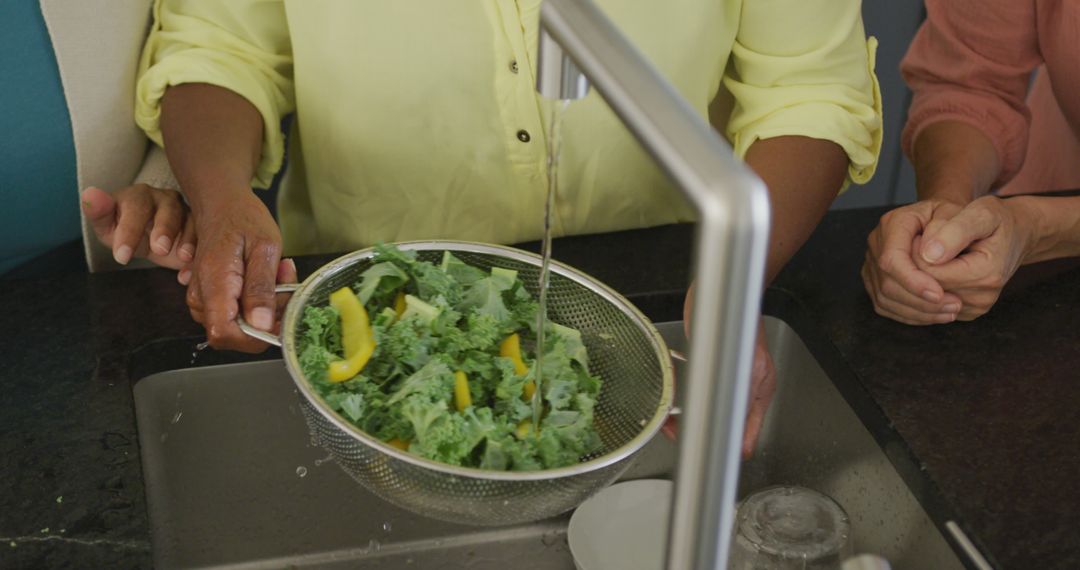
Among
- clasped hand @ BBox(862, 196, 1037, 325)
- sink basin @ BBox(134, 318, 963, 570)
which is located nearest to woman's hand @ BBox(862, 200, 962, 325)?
clasped hand @ BBox(862, 196, 1037, 325)

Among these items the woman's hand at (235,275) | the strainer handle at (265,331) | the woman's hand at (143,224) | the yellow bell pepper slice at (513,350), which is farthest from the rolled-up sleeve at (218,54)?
the yellow bell pepper slice at (513,350)

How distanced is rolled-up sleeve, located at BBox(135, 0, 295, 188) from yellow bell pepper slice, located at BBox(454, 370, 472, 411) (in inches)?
20.8

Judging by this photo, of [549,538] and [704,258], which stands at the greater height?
[704,258]

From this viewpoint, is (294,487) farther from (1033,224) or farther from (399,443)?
(1033,224)

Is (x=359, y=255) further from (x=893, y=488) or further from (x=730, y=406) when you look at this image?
(x=730, y=406)

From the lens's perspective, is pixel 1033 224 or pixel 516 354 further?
pixel 1033 224

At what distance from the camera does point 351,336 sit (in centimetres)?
100

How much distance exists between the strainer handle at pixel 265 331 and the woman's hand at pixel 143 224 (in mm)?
223

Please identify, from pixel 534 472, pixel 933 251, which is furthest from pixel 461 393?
pixel 933 251

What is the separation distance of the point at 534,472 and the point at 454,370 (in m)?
0.17

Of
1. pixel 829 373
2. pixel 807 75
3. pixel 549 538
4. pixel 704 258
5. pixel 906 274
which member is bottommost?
pixel 549 538

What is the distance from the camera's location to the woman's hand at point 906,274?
3.83 ft

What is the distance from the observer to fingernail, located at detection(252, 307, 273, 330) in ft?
3.26

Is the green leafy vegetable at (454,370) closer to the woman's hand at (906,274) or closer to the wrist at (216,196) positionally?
the wrist at (216,196)
